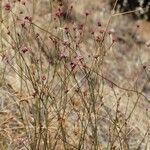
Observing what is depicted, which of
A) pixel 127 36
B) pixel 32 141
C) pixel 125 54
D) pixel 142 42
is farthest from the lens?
pixel 142 42

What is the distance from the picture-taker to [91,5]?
7.39 metres

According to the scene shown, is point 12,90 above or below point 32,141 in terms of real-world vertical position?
above

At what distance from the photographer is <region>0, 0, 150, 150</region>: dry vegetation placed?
2322mm

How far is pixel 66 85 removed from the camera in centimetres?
267

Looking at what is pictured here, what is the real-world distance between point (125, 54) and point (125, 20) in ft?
5.99

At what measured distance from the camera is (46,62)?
414 cm

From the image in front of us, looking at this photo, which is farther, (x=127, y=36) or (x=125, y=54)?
(x=127, y=36)

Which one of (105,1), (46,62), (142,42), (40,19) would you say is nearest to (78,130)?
(46,62)

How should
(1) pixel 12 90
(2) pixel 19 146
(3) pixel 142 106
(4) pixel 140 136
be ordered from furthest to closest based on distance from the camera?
(3) pixel 142 106
(4) pixel 140 136
(1) pixel 12 90
(2) pixel 19 146

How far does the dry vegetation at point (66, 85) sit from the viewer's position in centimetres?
232

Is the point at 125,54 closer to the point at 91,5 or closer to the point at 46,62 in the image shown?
the point at 91,5

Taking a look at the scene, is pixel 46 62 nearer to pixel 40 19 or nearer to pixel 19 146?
pixel 40 19

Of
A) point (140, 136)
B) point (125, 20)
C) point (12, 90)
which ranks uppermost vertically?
point (125, 20)

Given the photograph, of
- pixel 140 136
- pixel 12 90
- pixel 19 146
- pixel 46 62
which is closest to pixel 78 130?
pixel 19 146
